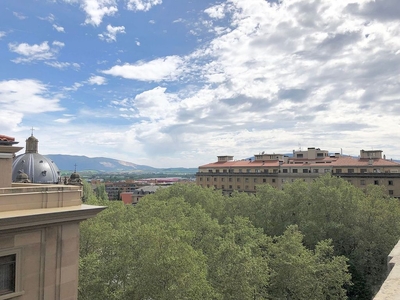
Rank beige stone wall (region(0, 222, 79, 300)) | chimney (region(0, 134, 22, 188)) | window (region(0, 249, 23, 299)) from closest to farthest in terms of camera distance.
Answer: window (region(0, 249, 23, 299)) < beige stone wall (region(0, 222, 79, 300)) < chimney (region(0, 134, 22, 188))

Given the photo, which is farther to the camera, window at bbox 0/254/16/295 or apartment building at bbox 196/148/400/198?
apartment building at bbox 196/148/400/198

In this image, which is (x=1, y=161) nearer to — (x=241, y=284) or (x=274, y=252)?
(x=241, y=284)

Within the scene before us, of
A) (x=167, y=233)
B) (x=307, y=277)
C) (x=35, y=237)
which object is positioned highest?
(x=35, y=237)

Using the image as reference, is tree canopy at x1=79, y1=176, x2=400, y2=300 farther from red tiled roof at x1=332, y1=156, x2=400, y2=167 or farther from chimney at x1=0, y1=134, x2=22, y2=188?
red tiled roof at x1=332, y1=156, x2=400, y2=167

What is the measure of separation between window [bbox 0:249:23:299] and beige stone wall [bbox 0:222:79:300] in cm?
12

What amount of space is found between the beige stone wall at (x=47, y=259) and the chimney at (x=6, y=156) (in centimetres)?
379

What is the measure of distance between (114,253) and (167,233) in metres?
4.20

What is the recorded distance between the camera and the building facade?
12.3 meters

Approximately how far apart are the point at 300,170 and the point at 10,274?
240 feet

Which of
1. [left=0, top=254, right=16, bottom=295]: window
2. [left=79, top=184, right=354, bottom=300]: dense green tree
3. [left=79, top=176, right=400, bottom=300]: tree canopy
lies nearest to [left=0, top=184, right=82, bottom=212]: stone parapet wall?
[left=0, top=254, right=16, bottom=295]: window

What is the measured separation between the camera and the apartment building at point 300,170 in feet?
221

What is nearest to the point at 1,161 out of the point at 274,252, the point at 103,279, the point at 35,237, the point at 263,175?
the point at 35,237

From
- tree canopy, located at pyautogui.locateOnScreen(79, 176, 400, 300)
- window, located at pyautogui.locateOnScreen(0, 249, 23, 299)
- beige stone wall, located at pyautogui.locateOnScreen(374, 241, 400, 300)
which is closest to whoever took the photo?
beige stone wall, located at pyautogui.locateOnScreen(374, 241, 400, 300)

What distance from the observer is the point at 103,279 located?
64.5 feet
